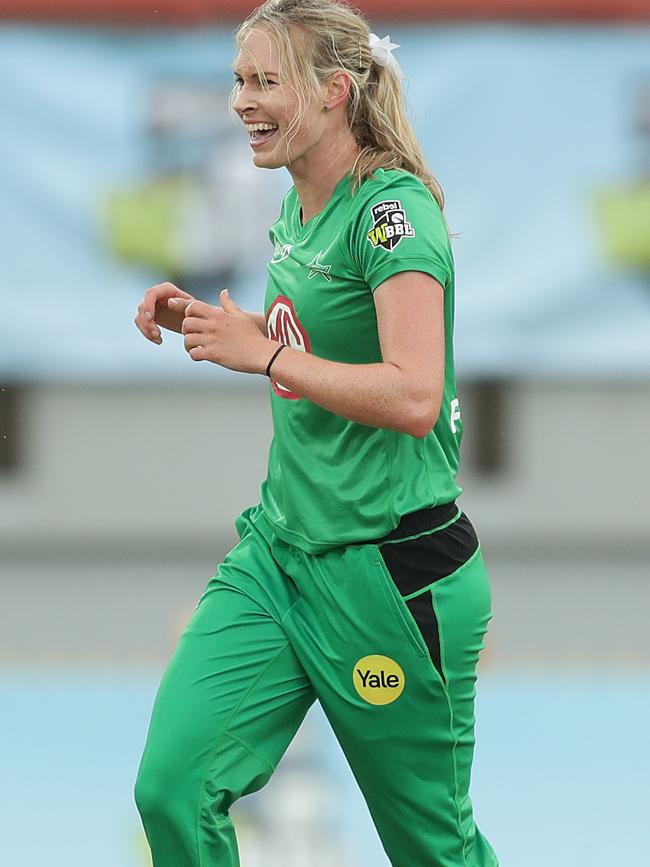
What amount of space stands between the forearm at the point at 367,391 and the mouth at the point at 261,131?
410 millimetres

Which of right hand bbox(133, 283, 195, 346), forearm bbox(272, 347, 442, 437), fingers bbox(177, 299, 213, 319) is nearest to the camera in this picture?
forearm bbox(272, 347, 442, 437)

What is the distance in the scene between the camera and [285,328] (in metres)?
2.90

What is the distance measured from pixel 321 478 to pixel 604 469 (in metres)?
4.14

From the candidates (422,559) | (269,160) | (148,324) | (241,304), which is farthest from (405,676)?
(241,304)

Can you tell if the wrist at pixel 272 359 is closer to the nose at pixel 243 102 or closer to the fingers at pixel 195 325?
the fingers at pixel 195 325

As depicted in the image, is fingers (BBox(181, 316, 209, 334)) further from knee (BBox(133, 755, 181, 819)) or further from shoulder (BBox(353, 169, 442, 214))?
knee (BBox(133, 755, 181, 819))

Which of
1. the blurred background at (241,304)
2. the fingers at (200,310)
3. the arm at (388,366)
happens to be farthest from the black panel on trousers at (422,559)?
the blurred background at (241,304)

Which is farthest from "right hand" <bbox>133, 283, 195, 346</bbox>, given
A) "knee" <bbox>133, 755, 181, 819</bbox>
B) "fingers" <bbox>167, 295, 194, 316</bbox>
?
"knee" <bbox>133, 755, 181, 819</bbox>

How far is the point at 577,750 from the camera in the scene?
541 cm

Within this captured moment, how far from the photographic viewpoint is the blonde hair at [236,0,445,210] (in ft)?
9.24

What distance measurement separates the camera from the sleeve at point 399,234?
2.66m

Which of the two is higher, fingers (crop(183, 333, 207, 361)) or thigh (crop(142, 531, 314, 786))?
fingers (crop(183, 333, 207, 361))

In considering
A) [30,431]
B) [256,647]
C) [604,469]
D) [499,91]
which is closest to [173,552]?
[30,431]

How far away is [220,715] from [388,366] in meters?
0.66
